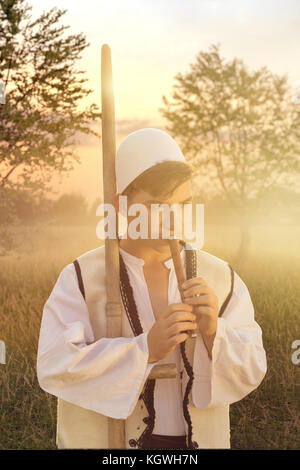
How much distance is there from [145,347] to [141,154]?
2.80ft

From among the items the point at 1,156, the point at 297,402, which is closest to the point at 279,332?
the point at 297,402

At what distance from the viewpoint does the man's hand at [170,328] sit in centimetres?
203

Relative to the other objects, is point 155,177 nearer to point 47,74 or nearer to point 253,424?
point 253,424

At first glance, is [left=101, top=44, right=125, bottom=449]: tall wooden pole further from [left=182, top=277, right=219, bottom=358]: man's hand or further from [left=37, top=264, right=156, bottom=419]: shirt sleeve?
[left=182, top=277, right=219, bottom=358]: man's hand

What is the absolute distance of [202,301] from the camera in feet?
6.78

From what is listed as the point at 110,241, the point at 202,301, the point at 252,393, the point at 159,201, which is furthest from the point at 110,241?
the point at 252,393

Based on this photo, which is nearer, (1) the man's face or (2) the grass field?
(1) the man's face

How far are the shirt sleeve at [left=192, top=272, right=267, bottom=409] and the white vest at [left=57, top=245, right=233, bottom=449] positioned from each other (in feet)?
0.18

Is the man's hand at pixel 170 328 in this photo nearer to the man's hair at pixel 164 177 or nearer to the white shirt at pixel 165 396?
the white shirt at pixel 165 396

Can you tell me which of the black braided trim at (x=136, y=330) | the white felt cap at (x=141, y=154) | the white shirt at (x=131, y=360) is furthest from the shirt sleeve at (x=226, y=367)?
the white felt cap at (x=141, y=154)

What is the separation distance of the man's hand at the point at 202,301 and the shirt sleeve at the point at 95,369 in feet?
0.80

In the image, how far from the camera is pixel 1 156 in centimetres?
1070

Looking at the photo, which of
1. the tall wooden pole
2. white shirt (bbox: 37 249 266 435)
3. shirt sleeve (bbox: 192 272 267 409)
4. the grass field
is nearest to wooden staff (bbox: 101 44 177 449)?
the tall wooden pole

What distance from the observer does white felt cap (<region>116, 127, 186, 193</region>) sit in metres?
2.34
